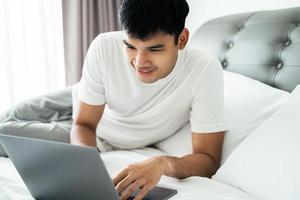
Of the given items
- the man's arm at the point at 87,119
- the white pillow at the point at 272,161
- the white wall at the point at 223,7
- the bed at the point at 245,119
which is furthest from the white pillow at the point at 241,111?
the white wall at the point at 223,7

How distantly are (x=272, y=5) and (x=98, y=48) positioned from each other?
86cm

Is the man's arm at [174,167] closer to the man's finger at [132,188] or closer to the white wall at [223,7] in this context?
the man's finger at [132,188]

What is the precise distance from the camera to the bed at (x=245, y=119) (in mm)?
950

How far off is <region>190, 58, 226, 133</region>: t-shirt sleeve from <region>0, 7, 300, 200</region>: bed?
8 cm

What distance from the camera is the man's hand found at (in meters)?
0.85

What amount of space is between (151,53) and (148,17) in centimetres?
11

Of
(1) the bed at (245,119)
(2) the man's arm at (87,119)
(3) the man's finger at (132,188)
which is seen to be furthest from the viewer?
(2) the man's arm at (87,119)

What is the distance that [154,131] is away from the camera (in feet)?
4.35

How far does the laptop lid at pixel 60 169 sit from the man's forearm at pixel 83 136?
364mm

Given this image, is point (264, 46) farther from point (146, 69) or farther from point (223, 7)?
point (223, 7)

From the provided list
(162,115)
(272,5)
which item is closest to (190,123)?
(162,115)

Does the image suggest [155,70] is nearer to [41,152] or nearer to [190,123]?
[190,123]

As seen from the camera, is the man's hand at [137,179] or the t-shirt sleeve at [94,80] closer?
the man's hand at [137,179]

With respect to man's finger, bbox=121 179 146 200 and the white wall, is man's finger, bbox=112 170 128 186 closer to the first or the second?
man's finger, bbox=121 179 146 200
